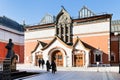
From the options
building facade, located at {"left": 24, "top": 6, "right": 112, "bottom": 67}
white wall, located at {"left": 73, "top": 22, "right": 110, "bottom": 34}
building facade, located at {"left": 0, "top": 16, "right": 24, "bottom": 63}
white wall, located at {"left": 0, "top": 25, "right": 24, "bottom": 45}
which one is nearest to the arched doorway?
building facade, located at {"left": 24, "top": 6, "right": 112, "bottom": 67}

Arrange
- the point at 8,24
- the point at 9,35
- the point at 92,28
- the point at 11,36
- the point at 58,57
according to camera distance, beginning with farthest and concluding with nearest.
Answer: the point at 8,24, the point at 11,36, the point at 9,35, the point at 58,57, the point at 92,28

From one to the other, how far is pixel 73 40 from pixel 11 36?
16267 millimetres

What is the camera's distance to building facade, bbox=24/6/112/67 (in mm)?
32688

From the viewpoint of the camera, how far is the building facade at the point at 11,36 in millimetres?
41656

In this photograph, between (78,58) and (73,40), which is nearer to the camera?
(78,58)

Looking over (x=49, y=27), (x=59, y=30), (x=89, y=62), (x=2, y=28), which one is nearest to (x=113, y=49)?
(x=89, y=62)

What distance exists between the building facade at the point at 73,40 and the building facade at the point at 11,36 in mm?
5627

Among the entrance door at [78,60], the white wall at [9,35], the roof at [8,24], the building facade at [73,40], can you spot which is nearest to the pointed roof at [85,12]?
the building facade at [73,40]

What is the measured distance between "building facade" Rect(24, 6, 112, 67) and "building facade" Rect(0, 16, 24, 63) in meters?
5.63

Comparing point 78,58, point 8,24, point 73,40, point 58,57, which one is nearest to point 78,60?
point 78,58

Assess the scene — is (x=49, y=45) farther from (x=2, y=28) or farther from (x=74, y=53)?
(x=2, y=28)

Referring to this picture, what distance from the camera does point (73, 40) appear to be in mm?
35906

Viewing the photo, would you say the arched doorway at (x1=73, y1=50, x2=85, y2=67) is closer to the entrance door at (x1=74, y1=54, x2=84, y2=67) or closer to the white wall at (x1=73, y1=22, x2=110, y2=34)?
the entrance door at (x1=74, y1=54, x2=84, y2=67)

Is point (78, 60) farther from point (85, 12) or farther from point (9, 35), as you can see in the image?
point (9, 35)
